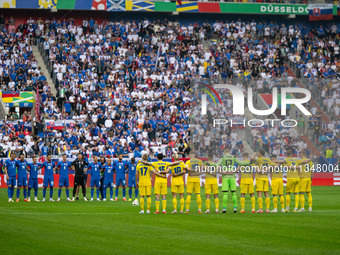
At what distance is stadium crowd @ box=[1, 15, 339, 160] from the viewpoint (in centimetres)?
4034

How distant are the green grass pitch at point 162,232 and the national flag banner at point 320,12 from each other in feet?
114

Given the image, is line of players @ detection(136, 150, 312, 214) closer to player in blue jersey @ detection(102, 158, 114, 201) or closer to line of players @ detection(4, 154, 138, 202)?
line of players @ detection(4, 154, 138, 202)

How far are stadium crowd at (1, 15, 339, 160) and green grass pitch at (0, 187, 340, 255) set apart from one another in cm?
1449

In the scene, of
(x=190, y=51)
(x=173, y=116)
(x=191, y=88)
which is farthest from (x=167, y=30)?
(x=173, y=116)

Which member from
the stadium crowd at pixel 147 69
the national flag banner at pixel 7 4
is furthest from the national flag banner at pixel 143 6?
the national flag banner at pixel 7 4

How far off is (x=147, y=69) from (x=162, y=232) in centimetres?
3241

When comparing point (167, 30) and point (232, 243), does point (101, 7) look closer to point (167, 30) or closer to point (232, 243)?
point (167, 30)

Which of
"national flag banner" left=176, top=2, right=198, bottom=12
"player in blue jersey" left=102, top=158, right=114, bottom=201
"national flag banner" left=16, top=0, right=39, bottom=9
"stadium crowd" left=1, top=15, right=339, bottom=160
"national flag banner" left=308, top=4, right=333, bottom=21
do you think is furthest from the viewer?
"national flag banner" left=308, top=4, right=333, bottom=21

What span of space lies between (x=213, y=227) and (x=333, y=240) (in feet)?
11.6

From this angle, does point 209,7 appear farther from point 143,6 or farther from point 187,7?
point 143,6

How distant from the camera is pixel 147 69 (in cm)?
4750

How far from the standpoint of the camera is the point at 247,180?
70.2 feet

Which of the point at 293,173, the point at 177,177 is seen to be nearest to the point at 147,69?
the point at 293,173

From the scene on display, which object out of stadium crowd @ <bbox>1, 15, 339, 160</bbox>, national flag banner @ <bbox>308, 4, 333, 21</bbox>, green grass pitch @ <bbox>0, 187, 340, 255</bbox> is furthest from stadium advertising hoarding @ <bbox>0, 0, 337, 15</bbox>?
green grass pitch @ <bbox>0, 187, 340, 255</bbox>
